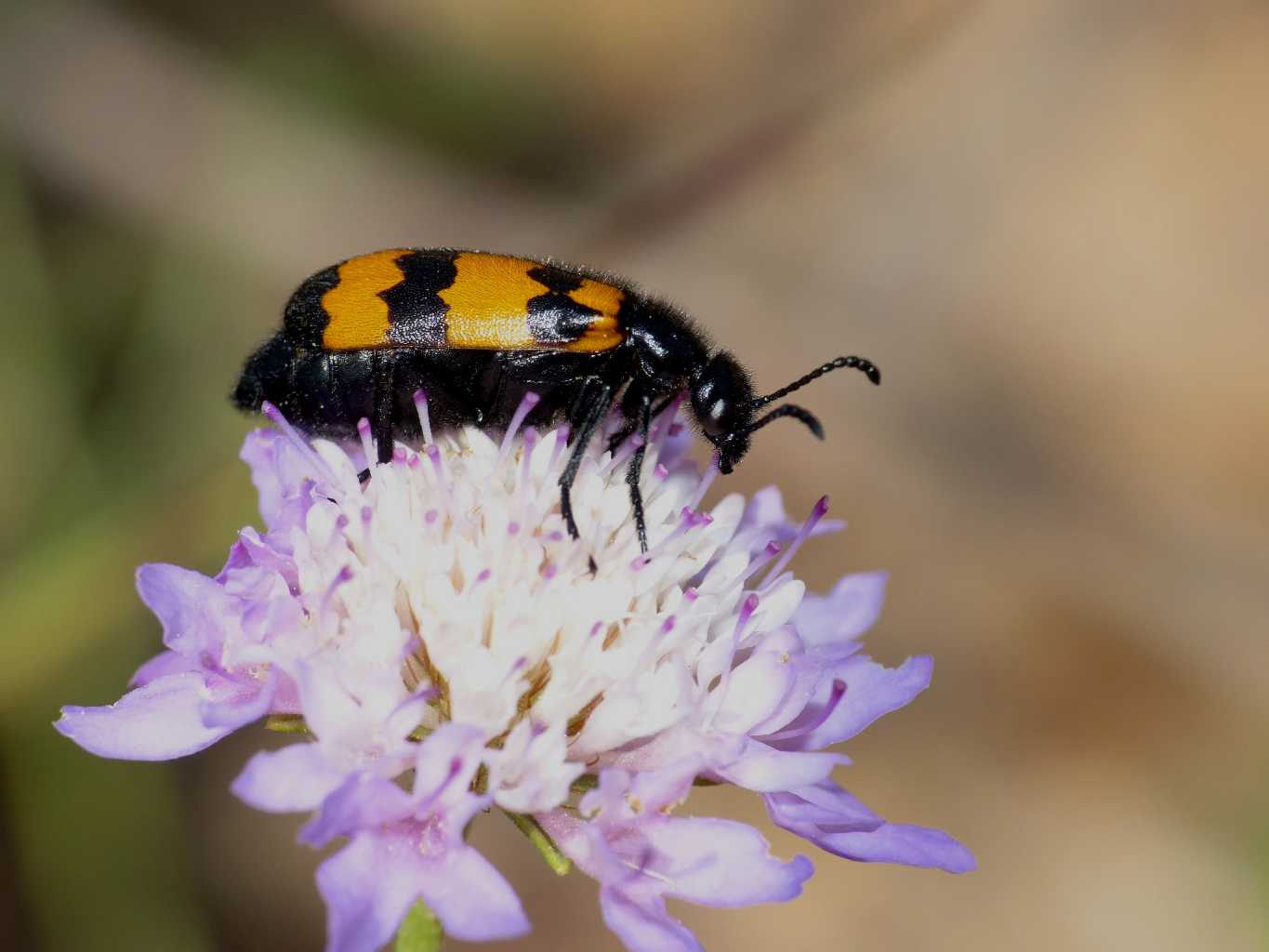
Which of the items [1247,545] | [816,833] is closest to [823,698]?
[816,833]

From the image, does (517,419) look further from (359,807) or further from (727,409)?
(359,807)

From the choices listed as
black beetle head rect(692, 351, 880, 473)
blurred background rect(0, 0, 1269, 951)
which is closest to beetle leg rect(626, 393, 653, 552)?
black beetle head rect(692, 351, 880, 473)

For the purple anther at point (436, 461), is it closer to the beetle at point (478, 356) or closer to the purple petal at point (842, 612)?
the beetle at point (478, 356)

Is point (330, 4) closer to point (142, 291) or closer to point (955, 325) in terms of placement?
point (142, 291)

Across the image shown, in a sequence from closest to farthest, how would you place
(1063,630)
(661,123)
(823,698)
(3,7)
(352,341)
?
(823,698) < (352,341) < (3,7) < (1063,630) < (661,123)

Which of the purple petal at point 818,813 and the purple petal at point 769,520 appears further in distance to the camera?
the purple petal at point 769,520

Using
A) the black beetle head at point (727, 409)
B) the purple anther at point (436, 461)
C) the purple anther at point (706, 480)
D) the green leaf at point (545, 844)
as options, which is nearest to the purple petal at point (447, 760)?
the green leaf at point (545, 844)

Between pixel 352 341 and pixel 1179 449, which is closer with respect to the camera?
pixel 352 341
